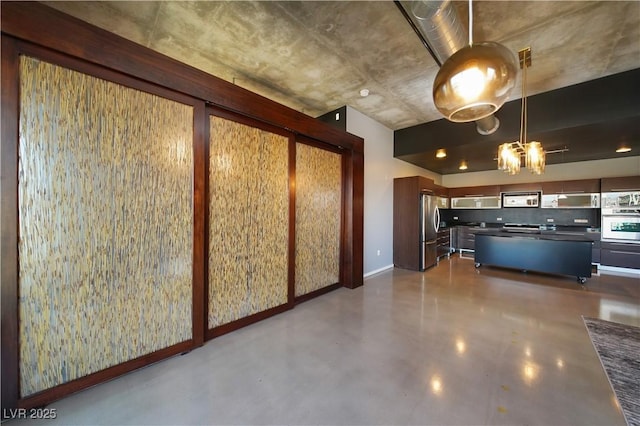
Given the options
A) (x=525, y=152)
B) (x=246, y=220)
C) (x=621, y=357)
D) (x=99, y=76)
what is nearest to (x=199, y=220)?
(x=246, y=220)

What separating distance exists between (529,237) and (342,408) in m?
5.46

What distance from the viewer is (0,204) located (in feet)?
4.65

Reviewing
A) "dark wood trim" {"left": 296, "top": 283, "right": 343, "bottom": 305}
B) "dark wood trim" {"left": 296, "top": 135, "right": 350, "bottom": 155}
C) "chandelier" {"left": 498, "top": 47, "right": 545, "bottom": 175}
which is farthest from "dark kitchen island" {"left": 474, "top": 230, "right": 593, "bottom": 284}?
"dark wood trim" {"left": 296, "top": 135, "right": 350, "bottom": 155}

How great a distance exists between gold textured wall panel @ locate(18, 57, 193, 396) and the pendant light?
7.19 feet

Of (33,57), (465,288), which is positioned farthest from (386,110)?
(33,57)

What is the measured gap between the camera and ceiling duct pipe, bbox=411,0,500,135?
5.76 feet

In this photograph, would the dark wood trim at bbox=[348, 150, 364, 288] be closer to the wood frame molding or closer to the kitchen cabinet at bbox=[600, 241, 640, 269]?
the wood frame molding

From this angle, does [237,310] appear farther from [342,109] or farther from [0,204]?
[342,109]

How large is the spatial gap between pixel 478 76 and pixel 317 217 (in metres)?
2.79

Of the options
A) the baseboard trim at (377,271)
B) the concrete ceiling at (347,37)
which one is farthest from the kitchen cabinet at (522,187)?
the baseboard trim at (377,271)

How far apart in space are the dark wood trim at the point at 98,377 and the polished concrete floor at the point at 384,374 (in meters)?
0.06

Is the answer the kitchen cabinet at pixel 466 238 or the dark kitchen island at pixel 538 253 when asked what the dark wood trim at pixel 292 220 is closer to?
the dark kitchen island at pixel 538 253

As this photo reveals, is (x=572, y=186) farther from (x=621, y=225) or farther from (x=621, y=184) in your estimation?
(x=621, y=225)

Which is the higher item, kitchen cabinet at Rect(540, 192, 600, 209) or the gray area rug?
kitchen cabinet at Rect(540, 192, 600, 209)
